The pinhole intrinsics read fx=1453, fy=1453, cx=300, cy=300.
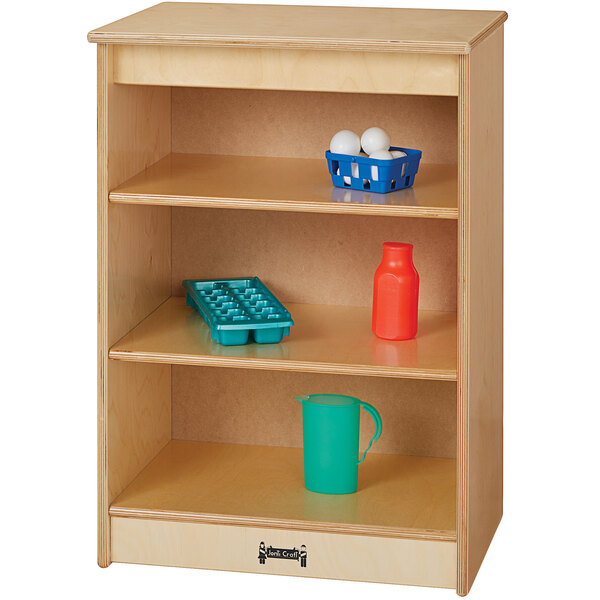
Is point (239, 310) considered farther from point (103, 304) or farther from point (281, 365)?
point (103, 304)

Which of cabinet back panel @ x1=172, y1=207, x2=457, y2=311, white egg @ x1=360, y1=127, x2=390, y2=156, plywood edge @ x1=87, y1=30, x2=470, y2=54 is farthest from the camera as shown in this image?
cabinet back panel @ x1=172, y1=207, x2=457, y2=311

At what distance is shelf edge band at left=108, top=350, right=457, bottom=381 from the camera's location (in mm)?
4137

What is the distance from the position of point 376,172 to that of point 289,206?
0.28 m

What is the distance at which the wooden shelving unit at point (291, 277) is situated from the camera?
13.3 feet

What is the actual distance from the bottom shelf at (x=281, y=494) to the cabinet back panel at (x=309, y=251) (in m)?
0.54

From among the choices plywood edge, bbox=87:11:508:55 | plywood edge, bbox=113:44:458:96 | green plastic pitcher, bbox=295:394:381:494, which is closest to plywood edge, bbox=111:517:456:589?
green plastic pitcher, bbox=295:394:381:494

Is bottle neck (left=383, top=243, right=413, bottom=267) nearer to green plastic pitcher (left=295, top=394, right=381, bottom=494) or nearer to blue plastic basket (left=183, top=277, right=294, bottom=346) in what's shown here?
blue plastic basket (left=183, top=277, right=294, bottom=346)

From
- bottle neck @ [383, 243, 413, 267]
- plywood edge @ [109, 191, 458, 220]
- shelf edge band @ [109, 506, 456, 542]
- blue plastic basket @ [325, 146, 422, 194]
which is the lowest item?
shelf edge band @ [109, 506, 456, 542]

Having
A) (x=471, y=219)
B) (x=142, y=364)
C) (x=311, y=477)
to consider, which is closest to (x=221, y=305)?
(x=142, y=364)

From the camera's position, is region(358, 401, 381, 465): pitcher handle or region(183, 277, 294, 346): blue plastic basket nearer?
region(183, 277, 294, 346): blue plastic basket

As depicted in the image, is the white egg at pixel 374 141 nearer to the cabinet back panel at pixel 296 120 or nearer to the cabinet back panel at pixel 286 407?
the cabinet back panel at pixel 296 120

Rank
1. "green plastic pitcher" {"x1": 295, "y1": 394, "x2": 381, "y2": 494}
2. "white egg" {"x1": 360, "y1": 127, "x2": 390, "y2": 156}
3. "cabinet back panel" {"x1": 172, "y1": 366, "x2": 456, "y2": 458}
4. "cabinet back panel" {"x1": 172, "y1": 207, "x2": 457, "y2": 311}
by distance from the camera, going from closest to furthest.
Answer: "white egg" {"x1": 360, "y1": 127, "x2": 390, "y2": 156}
"green plastic pitcher" {"x1": 295, "y1": 394, "x2": 381, "y2": 494}
"cabinet back panel" {"x1": 172, "y1": 207, "x2": 457, "y2": 311}
"cabinet back panel" {"x1": 172, "y1": 366, "x2": 456, "y2": 458}

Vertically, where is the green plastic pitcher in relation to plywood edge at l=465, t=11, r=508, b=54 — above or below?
below

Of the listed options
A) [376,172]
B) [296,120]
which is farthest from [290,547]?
[296,120]
